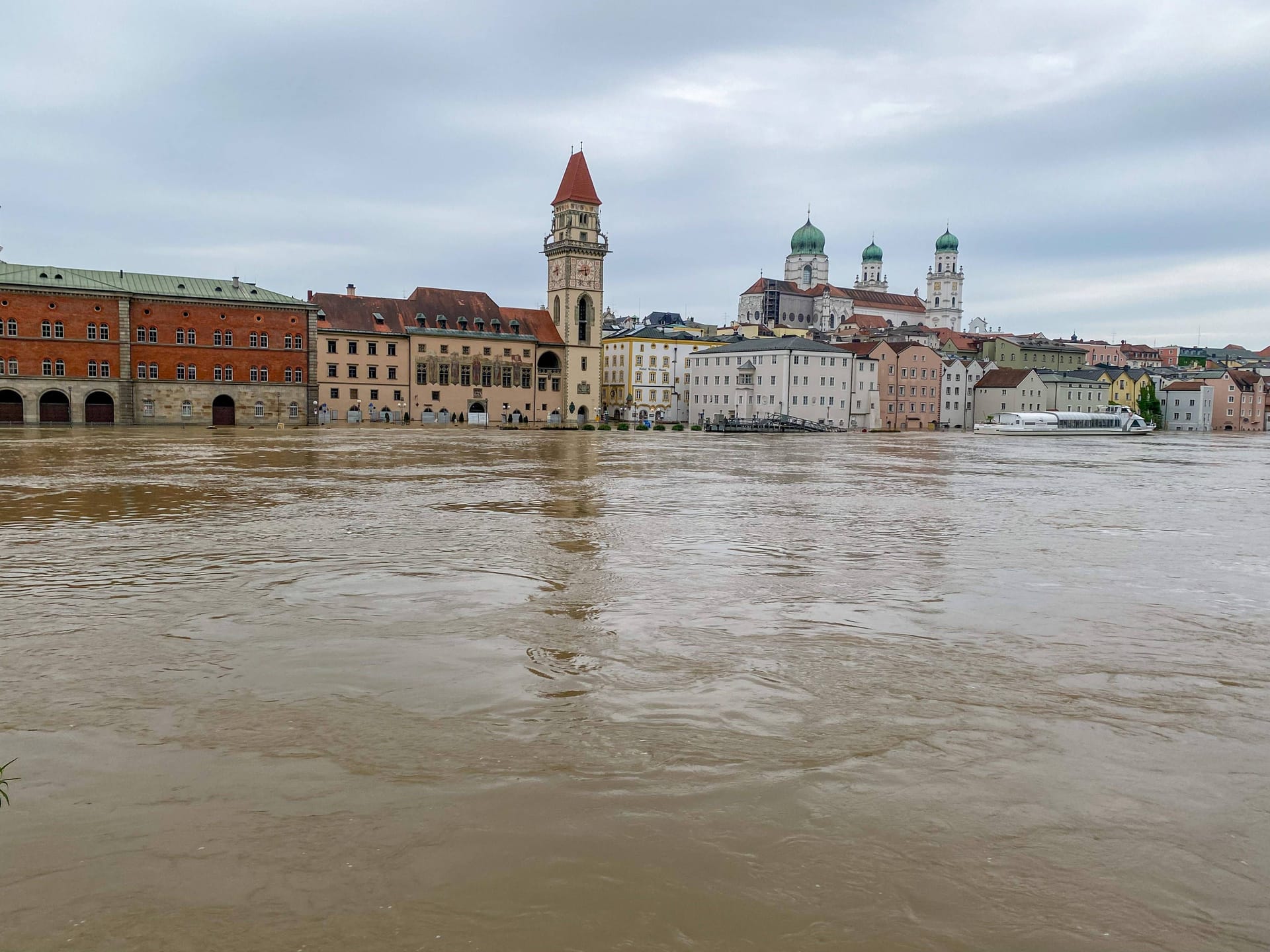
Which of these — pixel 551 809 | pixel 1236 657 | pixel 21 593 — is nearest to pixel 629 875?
pixel 551 809

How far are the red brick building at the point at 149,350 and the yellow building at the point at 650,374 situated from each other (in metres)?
47.5

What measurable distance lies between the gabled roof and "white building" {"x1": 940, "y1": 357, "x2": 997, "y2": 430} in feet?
2.72

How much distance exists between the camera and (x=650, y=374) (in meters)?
125

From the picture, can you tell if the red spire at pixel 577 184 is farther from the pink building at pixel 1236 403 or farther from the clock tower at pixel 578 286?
the pink building at pixel 1236 403

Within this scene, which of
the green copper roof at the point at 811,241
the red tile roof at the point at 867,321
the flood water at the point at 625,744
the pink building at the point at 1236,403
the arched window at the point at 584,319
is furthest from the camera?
the green copper roof at the point at 811,241

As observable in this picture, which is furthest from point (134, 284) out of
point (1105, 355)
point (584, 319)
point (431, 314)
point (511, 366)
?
point (1105, 355)

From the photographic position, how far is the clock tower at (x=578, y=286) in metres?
111

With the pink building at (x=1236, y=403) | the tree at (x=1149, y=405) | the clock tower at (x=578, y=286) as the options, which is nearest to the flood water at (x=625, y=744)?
the clock tower at (x=578, y=286)

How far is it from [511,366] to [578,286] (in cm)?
1277

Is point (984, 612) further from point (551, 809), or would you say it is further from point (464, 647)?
point (551, 809)

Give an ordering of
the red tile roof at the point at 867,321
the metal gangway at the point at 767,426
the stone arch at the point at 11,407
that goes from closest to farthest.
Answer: the stone arch at the point at 11,407, the metal gangway at the point at 767,426, the red tile roof at the point at 867,321

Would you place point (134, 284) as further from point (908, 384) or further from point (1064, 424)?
point (1064, 424)

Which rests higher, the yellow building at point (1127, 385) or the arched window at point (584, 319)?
the arched window at point (584, 319)

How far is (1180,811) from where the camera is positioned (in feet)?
18.8
